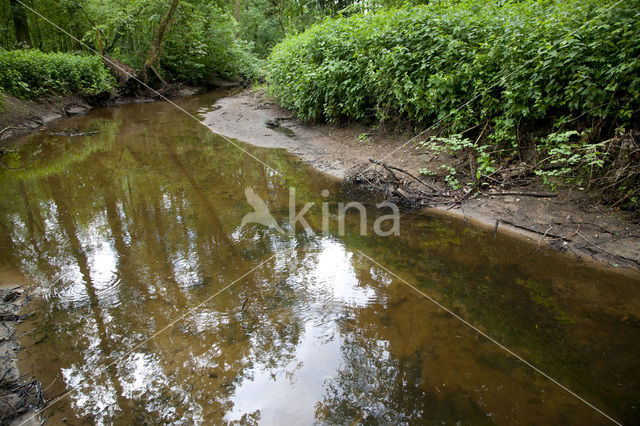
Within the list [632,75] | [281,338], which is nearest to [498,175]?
[632,75]

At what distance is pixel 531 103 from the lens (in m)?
4.94

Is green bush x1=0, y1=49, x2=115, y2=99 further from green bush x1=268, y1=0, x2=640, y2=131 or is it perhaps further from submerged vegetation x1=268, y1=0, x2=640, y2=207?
submerged vegetation x1=268, y1=0, x2=640, y2=207

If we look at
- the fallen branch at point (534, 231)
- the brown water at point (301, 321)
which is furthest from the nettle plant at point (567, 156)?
the brown water at point (301, 321)

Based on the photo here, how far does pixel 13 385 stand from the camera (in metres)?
2.40

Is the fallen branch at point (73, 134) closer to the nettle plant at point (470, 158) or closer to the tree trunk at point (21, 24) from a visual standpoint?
the nettle plant at point (470, 158)

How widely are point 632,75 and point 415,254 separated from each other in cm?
313

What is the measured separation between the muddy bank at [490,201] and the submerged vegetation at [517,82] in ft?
1.09

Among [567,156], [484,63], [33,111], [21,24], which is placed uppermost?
[21,24]

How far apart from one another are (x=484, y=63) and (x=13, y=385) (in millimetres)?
6383

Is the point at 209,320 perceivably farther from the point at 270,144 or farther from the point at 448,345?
the point at 270,144

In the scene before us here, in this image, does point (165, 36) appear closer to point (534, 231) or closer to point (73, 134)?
point (73, 134)

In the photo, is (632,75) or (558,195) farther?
(558,195)

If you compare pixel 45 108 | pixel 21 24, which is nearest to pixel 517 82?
pixel 45 108

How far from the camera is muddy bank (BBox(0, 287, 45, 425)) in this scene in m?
2.21
